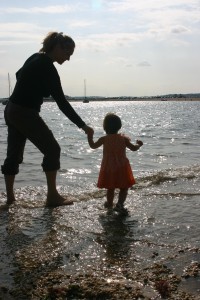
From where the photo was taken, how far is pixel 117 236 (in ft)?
14.6

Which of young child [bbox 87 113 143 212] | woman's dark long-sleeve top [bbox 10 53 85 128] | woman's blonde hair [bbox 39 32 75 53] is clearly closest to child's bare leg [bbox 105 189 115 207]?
young child [bbox 87 113 143 212]

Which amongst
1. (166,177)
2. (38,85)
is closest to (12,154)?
(38,85)

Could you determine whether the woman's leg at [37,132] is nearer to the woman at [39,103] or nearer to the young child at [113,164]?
the woman at [39,103]

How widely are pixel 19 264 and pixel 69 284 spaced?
61 centimetres

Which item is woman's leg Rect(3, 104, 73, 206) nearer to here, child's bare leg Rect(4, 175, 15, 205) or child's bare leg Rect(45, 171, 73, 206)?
child's bare leg Rect(45, 171, 73, 206)

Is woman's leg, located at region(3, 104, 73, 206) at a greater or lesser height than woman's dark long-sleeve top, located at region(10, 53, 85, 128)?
lesser

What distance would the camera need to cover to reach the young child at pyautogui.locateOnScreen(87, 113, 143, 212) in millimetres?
5734

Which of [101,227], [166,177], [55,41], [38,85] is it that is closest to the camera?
[101,227]

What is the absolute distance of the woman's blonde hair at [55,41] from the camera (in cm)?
563

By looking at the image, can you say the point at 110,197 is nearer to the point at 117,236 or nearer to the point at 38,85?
the point at 117,236

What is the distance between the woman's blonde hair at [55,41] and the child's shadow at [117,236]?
7.50 ft

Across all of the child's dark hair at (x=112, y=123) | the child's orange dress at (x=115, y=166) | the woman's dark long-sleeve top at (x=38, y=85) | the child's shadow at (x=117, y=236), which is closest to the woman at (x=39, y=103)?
the woman's dark long-sleeve top at (x=38, y=85)

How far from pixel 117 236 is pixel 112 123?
1.82 m

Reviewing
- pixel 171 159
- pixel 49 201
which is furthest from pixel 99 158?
pixel 49 201
